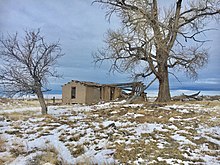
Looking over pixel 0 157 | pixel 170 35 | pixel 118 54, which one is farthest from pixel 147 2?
pixel 0 157

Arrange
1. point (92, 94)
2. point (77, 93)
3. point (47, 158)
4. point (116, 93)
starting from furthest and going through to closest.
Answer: point (116, 93) < point (92, 94) < point (77, 93) < point (47, 158)

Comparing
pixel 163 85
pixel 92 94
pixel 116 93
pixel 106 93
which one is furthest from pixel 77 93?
pixel 163 85

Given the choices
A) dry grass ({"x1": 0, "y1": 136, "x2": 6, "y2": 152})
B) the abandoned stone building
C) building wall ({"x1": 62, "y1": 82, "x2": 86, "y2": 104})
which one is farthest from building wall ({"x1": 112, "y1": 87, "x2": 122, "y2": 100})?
dry grass ({"x1": 0, "y1": 136, "x2": 6, "y2": 152})

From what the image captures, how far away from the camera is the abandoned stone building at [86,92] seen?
27.4 m

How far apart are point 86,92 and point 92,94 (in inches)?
45.9

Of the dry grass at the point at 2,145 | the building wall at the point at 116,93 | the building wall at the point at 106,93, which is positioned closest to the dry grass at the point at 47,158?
the dry grass at the point at 2,145

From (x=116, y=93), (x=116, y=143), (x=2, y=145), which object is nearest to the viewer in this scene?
(x=116, y=143)

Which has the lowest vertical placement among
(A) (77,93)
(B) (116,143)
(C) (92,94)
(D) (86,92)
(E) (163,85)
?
(B) (116,143)

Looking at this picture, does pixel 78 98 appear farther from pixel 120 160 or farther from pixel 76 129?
pixel 120 160

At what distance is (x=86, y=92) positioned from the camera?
27234 mm

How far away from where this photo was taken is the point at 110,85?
29.3 meters

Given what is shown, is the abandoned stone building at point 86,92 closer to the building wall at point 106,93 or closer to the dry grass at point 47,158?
the building wall at point 106,93

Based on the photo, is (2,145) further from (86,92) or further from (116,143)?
(86,92)

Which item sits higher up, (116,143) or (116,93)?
(116,93)
